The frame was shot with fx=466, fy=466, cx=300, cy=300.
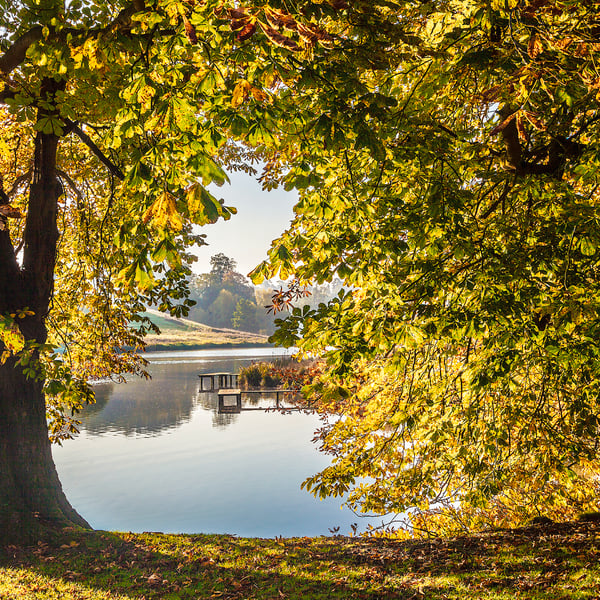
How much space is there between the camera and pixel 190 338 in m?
61.4

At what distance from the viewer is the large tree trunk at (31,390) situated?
6109 mm

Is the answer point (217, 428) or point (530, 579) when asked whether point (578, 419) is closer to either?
point (530, 579)

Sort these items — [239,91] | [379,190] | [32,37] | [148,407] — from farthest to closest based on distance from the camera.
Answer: [148,407] < [32,37] < [379,190] < [239,91]

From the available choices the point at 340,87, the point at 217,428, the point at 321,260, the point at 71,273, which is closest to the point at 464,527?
the point at 321,260

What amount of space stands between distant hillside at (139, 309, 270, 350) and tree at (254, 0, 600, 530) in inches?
1873

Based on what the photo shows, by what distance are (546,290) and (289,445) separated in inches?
477

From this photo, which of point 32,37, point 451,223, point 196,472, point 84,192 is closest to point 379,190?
point 451,223

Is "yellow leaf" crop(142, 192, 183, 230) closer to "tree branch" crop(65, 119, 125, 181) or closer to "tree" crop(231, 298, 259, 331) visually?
"tree branch" crop(65, 119, 125, 181)

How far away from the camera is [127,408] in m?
20.2

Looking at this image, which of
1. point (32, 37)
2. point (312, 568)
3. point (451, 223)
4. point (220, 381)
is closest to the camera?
point (451, 223)

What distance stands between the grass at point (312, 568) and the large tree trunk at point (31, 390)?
0.54 metres

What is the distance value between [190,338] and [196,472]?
50359mm

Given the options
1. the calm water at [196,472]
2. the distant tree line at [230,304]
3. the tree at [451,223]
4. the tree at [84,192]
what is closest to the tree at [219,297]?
the distant tree line at [230,304]

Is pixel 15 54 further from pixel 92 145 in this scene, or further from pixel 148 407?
pixel 148 407
